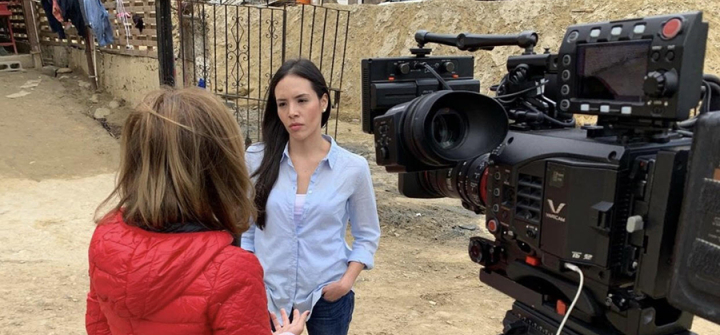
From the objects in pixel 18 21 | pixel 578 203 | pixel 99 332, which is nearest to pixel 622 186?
pixel 578 203

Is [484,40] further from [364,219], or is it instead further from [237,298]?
[237,298]

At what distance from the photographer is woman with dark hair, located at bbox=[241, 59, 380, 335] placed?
Result: 69.3 inches

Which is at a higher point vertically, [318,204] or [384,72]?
[384,72]

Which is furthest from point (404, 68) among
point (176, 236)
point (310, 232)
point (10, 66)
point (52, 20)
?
point (10, 66)

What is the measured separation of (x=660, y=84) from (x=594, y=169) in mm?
219

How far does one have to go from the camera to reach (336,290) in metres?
1.78

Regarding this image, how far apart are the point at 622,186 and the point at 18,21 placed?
36.5ft

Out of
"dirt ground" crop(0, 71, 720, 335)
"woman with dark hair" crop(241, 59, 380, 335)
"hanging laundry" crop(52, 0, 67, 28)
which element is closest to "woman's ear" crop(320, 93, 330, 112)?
"woman with dark hair" crop(241, 59, 380, 335)

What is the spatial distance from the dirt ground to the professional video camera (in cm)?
182

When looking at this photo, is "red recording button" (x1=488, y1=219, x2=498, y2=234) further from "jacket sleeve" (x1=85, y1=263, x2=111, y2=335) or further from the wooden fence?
the wooden fence

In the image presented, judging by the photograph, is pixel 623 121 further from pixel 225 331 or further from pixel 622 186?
pixel 225 331

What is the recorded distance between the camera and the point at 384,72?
196cm

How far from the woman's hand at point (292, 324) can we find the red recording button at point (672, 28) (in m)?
1.10

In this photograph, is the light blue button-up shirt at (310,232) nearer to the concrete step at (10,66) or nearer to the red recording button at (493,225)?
the red recording button at (493,225)
